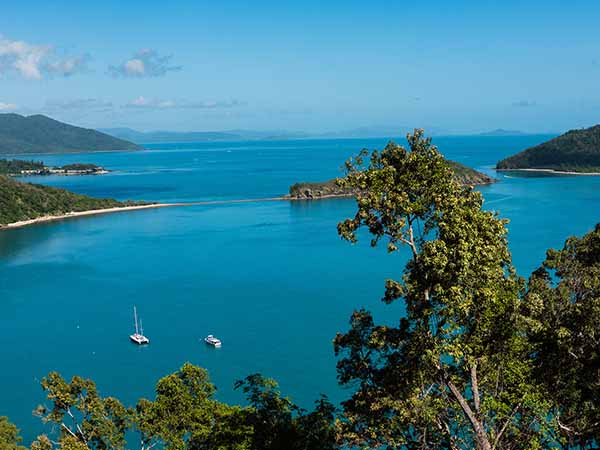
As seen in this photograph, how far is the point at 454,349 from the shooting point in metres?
7.18

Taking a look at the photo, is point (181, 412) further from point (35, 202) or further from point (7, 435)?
point (35, 202)

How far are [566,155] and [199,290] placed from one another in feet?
405

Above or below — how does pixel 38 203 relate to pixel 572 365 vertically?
below

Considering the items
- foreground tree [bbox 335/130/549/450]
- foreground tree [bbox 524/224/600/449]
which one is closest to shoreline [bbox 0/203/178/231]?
foreground tree [bbox 335/130/549/450]

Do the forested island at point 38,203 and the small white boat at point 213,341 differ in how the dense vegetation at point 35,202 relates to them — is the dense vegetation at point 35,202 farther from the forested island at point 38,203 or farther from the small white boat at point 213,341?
the small white boat at point 213,341

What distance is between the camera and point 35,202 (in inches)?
3533

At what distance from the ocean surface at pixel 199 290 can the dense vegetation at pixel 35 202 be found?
5.91 m

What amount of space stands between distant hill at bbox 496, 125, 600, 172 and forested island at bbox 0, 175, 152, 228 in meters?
95.2

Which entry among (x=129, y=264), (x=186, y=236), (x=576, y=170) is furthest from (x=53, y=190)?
(x=576, y=170)

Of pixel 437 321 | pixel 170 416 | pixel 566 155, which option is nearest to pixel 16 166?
pixel 566 155

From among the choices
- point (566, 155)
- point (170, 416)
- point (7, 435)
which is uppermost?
point (566, 155)

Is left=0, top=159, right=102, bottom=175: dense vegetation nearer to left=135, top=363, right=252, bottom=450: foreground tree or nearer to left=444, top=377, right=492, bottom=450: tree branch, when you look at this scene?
left=135, top=363, right=252, bottom=450: foreground tree

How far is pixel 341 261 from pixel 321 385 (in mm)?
25706

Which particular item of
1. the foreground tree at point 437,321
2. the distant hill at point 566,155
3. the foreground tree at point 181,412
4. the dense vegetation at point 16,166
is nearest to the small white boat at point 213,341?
the foreground tree at point 181,412
